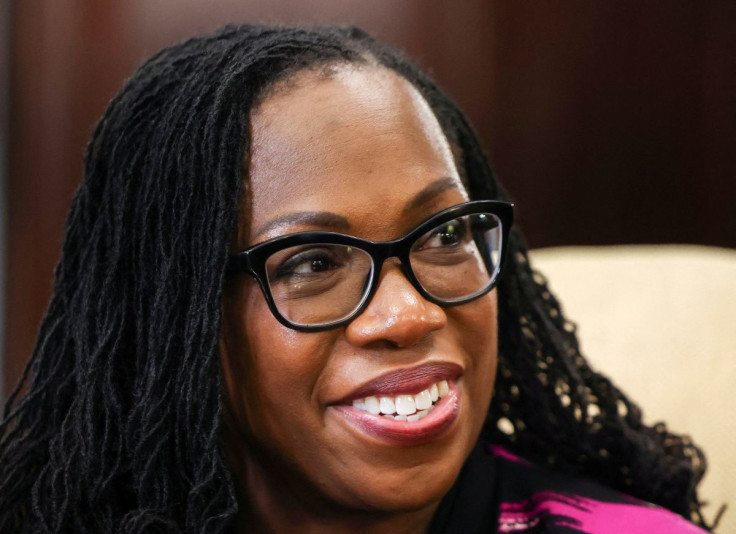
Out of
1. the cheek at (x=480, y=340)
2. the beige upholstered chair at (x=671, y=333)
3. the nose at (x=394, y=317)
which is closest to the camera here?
the nose at (x=394, y=317)

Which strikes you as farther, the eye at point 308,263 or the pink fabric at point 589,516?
the pink fabric at point 589,516

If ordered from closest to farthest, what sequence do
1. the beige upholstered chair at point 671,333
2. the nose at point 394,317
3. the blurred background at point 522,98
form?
the nose at point 394,317 → the beige upholstered chair at point 671,333 → the blurred background at point 522,98

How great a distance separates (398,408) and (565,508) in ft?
1.06

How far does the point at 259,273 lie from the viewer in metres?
1.07

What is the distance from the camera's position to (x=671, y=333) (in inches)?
64.5

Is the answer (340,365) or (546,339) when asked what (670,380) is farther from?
(340,365)

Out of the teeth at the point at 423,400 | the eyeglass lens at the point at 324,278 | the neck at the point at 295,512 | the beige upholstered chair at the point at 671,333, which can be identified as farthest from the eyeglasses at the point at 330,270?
→ the beige upholstered chair at the point at 671,333

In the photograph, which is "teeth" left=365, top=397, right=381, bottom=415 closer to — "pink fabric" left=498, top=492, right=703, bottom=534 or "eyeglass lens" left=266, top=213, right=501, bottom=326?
"eyeglass lens" left=266, top=213, right=501, bottom=326

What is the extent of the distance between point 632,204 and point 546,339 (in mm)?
975

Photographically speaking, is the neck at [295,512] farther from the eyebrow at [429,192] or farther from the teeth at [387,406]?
the eyebrow at [429,192]

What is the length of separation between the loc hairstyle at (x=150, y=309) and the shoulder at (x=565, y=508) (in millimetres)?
391

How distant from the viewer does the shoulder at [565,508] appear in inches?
47.9

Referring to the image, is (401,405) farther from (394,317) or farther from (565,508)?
(565,508)

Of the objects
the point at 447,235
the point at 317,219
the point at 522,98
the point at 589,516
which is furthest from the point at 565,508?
the point at 522,98
